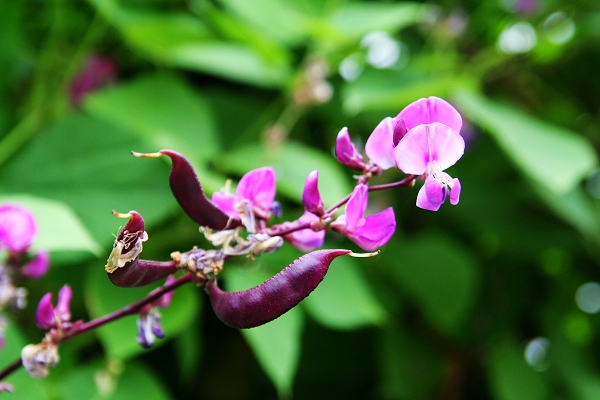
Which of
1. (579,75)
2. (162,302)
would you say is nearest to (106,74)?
(162,302)

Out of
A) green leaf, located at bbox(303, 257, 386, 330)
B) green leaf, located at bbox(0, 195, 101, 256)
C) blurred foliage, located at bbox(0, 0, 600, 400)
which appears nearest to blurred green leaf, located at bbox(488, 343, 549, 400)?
blurred foliage, located at bbox(0, 0, 600, 400)

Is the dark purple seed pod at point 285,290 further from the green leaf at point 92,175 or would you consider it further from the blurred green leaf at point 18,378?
the green leaf at point 92,175

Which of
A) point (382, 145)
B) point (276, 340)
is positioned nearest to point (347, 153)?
point (382, 145)

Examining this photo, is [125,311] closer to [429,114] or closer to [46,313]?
[46,313]

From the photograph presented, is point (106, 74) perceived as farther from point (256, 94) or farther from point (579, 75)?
point (579, 75)

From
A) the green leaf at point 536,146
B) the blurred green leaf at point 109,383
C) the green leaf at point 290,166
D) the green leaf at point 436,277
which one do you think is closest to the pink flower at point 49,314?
the blurred green leaf at point 109,383

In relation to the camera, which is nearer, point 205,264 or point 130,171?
point 205,264
